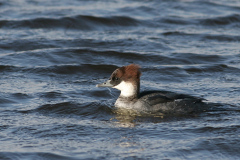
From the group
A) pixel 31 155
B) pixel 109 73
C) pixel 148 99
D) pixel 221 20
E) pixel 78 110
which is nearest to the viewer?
pixel 31 155

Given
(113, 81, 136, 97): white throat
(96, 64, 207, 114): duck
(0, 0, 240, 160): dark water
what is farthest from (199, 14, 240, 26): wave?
(113, 81, 136, 97): white throat

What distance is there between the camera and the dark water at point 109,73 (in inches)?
292

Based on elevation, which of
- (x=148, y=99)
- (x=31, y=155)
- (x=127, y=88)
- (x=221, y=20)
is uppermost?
(x=221, y=20)

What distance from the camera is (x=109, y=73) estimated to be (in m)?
12.5

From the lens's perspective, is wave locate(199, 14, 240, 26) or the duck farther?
wave locate(199, 14, 240, 26)

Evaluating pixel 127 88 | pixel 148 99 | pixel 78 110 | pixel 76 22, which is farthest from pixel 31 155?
pixel 76 22

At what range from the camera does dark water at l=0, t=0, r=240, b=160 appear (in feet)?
24.3

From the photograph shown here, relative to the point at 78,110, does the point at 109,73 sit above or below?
above

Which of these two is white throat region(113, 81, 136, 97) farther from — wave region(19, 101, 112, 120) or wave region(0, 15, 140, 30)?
wave region(0, 15, 140, 30)

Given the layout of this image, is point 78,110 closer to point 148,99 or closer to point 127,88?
point 127,88

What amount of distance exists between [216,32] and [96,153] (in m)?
11.1

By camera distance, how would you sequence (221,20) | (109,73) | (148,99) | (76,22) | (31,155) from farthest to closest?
(221,20), (76,22), (109,73), (148,99), (31,155)

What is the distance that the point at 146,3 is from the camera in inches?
800

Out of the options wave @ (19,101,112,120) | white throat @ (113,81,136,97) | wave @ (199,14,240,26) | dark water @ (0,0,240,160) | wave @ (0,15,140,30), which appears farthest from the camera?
wave @ (199,14,240,26)
